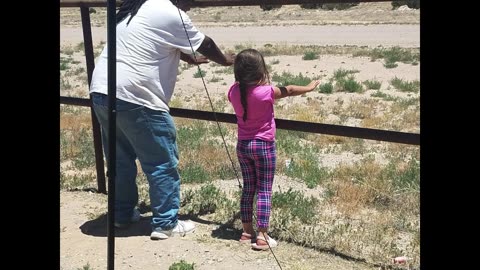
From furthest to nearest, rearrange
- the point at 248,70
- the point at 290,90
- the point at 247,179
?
the point at 247,179 < the point at 290,90 < the point at 248,70

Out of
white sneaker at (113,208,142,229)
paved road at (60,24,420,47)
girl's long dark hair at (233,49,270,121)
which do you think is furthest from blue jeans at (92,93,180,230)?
paved road at (60,24,420,47)

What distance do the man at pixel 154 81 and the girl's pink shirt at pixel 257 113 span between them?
36 centimetres

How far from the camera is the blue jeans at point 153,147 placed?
446 cm

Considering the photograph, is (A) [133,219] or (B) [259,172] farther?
(A) [133,219]

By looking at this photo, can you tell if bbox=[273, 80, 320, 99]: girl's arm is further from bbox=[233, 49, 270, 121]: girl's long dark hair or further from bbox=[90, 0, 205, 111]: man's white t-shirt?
bbox=[90, 0, 205, 111]: man's white t-shirt

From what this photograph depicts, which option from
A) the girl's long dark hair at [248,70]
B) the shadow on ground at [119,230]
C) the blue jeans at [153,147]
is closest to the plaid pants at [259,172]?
the girl's long dark hair at [248,70]

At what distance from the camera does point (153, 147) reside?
178 inches

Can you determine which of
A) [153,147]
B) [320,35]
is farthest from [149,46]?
[320,35]

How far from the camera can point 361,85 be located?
49.7ft

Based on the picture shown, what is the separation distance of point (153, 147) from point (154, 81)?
17.6 inches

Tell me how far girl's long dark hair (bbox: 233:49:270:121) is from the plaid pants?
0.25 meters

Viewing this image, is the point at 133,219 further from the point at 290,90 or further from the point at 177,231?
the point at 290,90

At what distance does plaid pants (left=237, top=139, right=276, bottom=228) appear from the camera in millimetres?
4359
